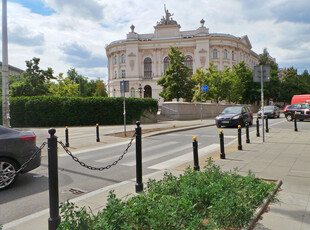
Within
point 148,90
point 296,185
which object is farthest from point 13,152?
point 148,90

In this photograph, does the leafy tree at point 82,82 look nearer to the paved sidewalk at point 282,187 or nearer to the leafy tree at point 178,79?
the leafy tree at point 178,79

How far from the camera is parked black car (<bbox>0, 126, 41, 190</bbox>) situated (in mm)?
5551

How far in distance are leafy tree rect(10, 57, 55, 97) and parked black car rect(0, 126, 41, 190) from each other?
1655 inches

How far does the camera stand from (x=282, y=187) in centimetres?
509

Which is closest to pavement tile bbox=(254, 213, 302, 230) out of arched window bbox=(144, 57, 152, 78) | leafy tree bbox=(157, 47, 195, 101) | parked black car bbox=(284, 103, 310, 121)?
parked black car bbox=(284, 103, 310, 121)

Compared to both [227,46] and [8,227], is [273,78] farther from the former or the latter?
[8,227]

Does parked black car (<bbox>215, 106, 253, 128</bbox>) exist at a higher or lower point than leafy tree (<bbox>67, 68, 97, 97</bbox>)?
lower

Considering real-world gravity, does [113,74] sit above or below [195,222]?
above

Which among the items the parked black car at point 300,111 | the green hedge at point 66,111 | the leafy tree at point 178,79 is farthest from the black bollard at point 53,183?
the leafy tree at point 178,79

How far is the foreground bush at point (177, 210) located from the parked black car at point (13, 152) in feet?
9.83

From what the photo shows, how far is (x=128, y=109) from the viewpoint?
977 inches

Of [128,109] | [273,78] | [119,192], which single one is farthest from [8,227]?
[273,78]

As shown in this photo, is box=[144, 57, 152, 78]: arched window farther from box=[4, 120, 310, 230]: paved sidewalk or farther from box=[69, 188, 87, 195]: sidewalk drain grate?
box=[69, 188, 87, 195]: sidewalk drain grate

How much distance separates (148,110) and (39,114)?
10.1 m
